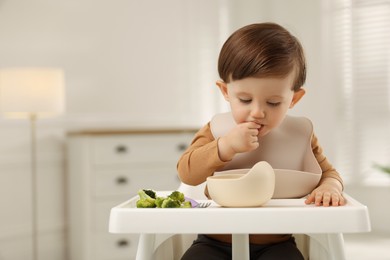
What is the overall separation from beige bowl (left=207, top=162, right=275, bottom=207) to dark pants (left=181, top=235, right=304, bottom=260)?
11.1 inches

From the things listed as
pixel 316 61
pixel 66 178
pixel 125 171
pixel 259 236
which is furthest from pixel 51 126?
pixel 259 236

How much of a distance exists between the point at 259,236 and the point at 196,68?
3.02 meters

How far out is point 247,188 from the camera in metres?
1.15

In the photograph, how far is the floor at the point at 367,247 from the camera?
3527 millimetres

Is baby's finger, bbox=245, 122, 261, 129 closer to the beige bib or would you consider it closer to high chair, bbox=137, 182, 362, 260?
the beige bib

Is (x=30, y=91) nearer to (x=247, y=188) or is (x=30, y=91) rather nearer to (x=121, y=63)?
(x=121, y=63)

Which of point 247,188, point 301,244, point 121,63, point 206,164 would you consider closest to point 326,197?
point 247,188

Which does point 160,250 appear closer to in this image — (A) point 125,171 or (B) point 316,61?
(A) point 125,171

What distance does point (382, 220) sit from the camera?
4.21m

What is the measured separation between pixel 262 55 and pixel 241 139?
17cm

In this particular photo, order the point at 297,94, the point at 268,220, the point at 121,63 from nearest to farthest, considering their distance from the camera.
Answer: the point at 268,220 → the point at 297,94 → the point at 121,63

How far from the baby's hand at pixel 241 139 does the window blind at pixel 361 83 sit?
301cm

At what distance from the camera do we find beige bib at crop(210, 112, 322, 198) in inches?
54.7

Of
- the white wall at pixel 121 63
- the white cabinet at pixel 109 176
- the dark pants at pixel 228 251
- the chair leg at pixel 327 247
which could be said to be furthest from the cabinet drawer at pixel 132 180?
the chair leg at pixel 327 247
